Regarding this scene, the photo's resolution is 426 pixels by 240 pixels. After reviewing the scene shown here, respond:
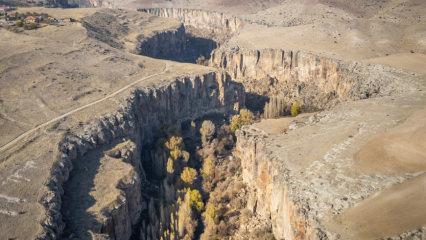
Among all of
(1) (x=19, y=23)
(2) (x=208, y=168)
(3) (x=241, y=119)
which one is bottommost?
(2) (x=208, y=168)

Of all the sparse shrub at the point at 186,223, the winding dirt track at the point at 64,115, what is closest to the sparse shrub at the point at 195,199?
the sparse shrub at the point at 186,223

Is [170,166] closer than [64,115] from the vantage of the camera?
No

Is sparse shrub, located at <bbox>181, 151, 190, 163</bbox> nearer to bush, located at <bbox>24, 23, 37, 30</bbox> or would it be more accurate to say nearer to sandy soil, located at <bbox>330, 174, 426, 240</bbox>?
sandy soil, located at <bbox>330, 174, 426, 240</bbox>

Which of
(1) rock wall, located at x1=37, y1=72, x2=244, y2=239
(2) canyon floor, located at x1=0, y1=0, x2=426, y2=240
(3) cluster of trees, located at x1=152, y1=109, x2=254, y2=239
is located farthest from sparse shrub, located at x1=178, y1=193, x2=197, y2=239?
(1) rock wall, located at x1=37, y1=72, x2=244, y2=239

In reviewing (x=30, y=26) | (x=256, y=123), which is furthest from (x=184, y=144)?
(x=30, y=26)

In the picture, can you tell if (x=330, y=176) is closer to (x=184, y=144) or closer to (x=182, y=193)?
(x=182, y=193)

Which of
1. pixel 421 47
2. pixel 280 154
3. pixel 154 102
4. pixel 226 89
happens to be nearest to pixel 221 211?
pixel 280 154

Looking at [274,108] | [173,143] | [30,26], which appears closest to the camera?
[173,143]
